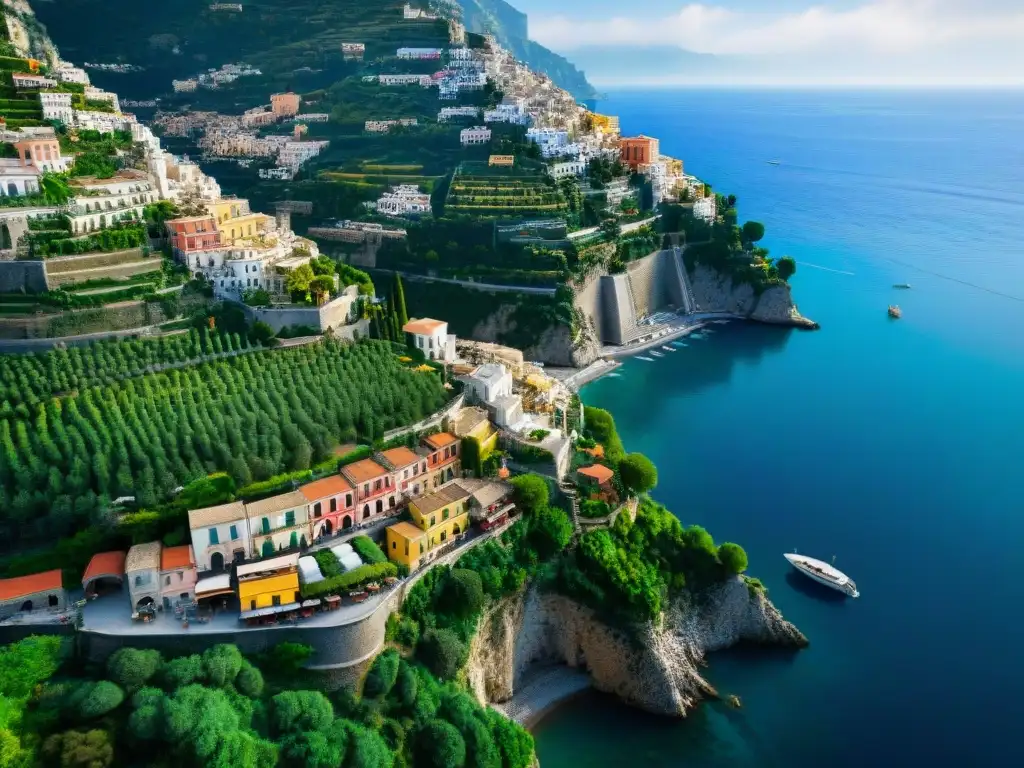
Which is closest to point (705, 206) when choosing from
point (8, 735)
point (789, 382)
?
point (789, 382)

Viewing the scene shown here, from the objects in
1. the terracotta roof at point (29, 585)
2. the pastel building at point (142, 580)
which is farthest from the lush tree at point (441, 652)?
the terracotta roof at point (29, 585)

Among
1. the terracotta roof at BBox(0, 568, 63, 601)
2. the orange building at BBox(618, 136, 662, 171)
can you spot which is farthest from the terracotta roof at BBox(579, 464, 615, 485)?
the orange building at BBox(618, 136, 662, 171)

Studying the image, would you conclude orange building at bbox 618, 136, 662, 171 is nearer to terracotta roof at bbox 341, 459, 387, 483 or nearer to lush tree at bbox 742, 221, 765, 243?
lush tree at bbox 742, 221, 765, 243

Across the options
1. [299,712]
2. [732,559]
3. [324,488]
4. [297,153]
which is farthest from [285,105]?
[299,712]

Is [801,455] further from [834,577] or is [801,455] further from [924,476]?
[834,577]

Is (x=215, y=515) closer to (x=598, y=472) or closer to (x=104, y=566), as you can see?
(x=104, y=566)

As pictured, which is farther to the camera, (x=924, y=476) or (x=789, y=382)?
(x=789, y=382)

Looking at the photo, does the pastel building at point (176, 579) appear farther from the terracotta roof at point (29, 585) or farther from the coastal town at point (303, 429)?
the terracotta roof at point (29, 585)
